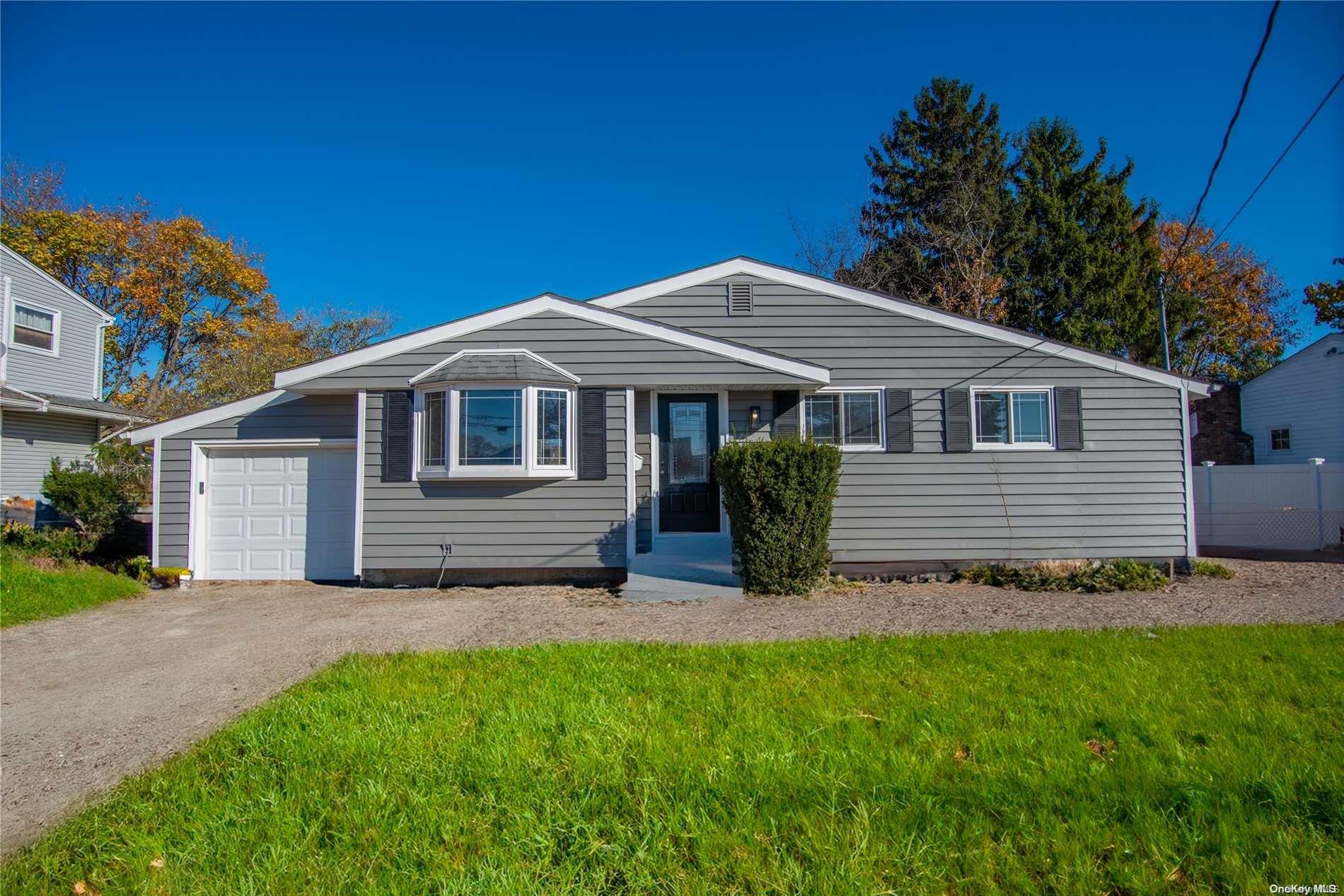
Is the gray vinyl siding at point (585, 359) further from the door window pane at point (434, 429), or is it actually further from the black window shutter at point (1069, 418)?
the black window shutter at point (1069, 418)

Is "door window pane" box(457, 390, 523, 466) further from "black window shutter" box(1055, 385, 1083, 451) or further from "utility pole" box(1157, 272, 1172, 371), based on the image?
"utility pole" box(1157, 272, 1172, 371)

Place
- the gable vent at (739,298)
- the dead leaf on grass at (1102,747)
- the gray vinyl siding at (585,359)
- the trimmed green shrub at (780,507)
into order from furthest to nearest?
the gable vent at (739,298) → the gray vinyl siding at (585,359) → the trimmed green shrub at (780,507) → the dead leaf on grass at (1102,747)

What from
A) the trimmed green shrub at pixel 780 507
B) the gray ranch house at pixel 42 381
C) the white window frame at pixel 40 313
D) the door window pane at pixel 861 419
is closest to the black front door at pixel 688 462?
the trimmed green shrub at pixel 780 507

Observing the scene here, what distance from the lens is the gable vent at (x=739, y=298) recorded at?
409 inches

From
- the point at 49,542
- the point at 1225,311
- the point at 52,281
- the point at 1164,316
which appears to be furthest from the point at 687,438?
the point at 1225,311

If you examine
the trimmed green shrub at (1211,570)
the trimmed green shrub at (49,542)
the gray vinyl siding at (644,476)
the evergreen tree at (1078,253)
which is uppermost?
the evergreen tree at (1078,253)

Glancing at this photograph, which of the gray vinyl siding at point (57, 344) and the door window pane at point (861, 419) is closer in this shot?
the door window pane at point (861, 419)

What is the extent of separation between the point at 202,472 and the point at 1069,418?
12393 millimetres

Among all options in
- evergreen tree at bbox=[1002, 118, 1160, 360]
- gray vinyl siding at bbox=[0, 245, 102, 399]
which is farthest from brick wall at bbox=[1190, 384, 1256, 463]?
gray vinyl siding at bbox=[0, 245, 102, 399]

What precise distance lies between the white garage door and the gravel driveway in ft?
1.32

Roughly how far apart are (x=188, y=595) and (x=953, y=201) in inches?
898

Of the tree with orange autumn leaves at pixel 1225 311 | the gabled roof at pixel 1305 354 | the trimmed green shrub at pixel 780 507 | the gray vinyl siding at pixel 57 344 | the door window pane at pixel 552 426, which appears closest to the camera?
the trimmed green shrub at pixel 780 507

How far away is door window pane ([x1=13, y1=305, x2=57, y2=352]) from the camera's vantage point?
15156mm

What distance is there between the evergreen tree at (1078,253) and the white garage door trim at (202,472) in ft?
65.1
